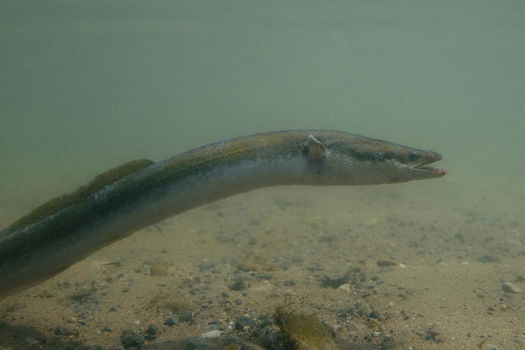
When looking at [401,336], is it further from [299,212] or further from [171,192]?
[299,212]

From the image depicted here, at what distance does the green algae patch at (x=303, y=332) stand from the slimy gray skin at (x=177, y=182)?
3.66 feet

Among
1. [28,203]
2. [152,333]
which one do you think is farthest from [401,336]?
[28,203]

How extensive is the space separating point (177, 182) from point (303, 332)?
1.53m

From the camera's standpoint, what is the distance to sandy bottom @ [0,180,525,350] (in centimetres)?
305

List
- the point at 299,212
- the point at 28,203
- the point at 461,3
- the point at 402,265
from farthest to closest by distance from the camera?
1. the point at 461,3
2. the point at 28,203
3. the point at 299,212
4. the point at 402,265

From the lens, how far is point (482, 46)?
60312mm

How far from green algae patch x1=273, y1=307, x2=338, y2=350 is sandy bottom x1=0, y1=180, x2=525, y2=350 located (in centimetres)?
5

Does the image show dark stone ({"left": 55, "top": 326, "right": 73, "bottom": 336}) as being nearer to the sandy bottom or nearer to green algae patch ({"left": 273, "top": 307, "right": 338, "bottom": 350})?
the sandy bottom

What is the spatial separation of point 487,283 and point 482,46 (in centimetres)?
6886

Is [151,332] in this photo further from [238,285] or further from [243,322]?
[238,285]

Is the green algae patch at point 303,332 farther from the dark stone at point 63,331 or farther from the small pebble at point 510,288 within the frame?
the small pebble at point 510,288

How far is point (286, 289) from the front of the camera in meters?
4.26

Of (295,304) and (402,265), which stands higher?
(295,304)

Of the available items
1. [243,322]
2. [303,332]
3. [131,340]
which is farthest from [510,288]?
[131,340]
